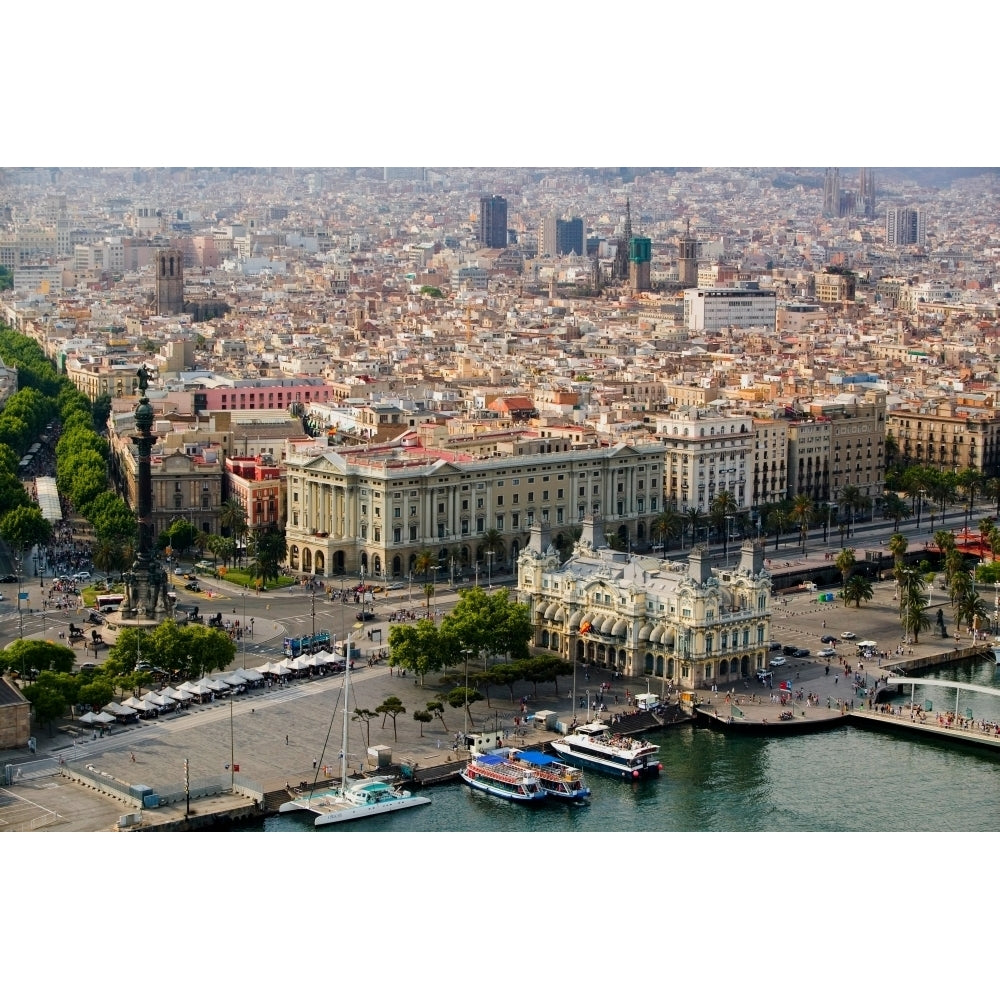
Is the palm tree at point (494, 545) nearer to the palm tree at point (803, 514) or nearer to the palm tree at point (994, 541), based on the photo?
the palm tree at point (803, 514)

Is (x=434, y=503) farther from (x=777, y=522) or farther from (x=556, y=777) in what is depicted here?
(x=556, y=777)

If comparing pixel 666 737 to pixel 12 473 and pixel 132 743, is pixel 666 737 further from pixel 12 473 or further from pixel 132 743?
pixel 12 473

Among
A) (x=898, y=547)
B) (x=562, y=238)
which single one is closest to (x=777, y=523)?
(x=898, y=547)

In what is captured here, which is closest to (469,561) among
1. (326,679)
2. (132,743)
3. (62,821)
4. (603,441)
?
(603,441)

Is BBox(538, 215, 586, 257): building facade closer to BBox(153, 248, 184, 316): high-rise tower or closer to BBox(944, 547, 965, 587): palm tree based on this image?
BBox(153, 248, 184, 316): high-rise tower

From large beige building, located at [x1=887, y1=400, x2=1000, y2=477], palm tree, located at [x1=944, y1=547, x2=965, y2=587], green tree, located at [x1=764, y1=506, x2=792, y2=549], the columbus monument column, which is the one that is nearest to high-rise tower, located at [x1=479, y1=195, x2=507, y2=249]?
large beige building, located at [x1=887, y1=400, x2=1000, y2=477]

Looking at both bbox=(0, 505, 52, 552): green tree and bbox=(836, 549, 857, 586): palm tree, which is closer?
bbox=(836, 549, 857, 586): palm tree
